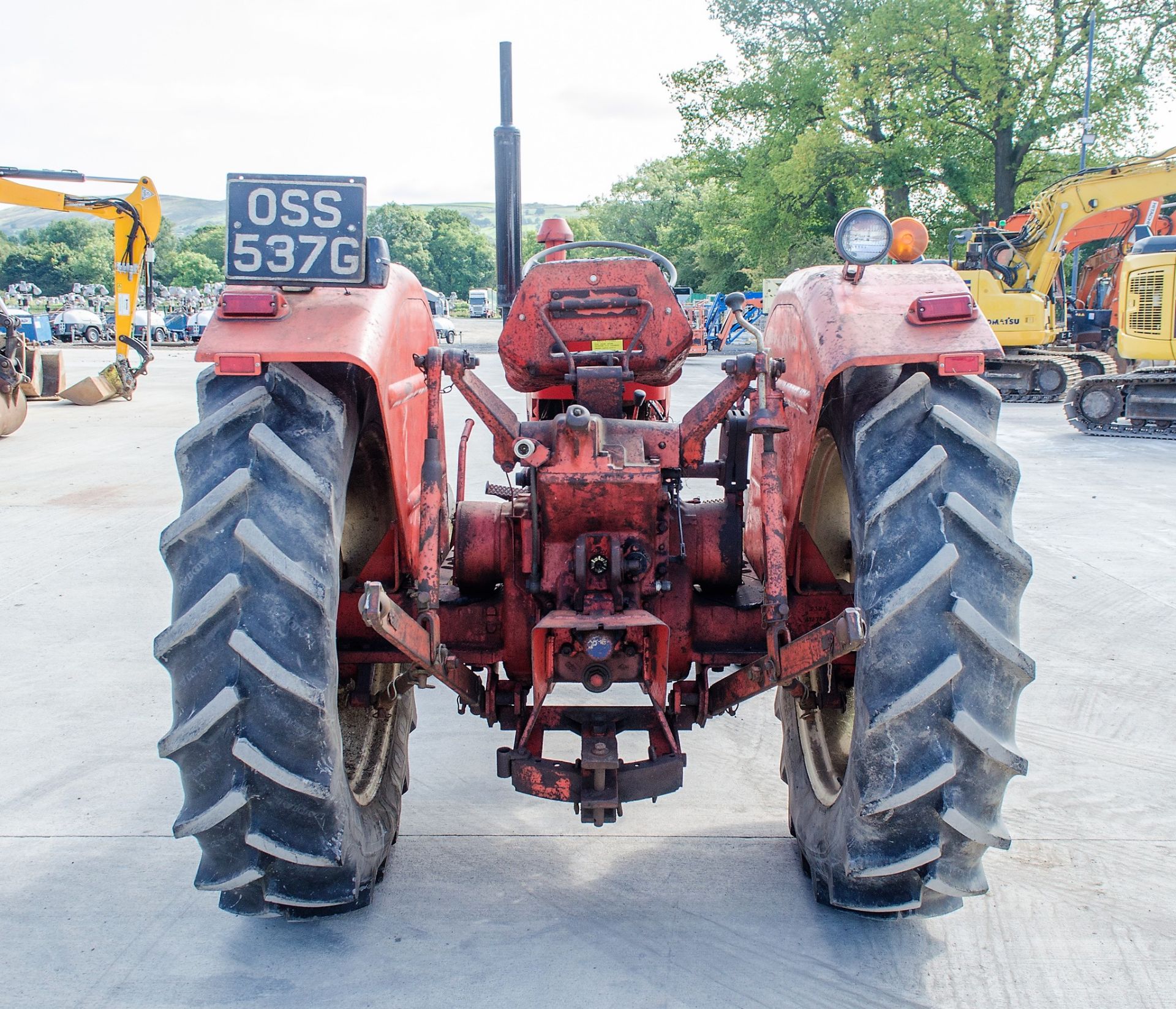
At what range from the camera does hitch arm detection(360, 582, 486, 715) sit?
2371 millimetres

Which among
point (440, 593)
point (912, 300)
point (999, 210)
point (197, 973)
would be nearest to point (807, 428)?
point (912, 300)

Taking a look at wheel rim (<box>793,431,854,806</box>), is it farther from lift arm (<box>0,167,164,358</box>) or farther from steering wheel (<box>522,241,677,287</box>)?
lift arm (<box>0,167,164,358</box>)

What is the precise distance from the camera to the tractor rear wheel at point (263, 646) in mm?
2512

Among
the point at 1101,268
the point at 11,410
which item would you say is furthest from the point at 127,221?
the point at 1101,268

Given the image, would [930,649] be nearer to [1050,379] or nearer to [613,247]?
[613,247]

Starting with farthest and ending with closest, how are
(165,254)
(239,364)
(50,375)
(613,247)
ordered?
1. (165,254)
2. (50,375)
3. (613,247)
4. (239,364)

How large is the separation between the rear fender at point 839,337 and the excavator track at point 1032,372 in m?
16.3

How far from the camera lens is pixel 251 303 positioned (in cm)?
273

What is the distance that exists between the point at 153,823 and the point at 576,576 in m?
1.93

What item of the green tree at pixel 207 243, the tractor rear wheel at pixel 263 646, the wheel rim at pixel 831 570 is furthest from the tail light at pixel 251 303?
the green tree at pixel 207 243

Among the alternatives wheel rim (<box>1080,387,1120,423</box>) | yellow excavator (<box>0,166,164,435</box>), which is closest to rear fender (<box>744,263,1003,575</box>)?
wheel rim (<box>1080,387,1120,423</box>)

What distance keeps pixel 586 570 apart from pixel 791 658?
2.11 feet

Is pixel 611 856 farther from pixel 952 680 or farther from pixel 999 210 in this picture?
pixel 999 210

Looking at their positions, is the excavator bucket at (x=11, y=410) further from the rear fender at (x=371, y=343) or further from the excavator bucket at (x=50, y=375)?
the rear fender at (x=371, y=343)
